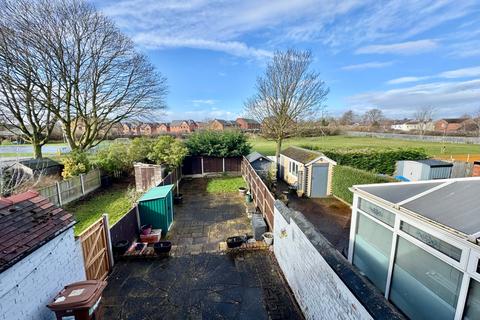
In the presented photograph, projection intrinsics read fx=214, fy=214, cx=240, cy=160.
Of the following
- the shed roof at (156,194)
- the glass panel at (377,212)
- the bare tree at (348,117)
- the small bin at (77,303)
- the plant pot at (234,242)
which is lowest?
the plant pot at (234,242)

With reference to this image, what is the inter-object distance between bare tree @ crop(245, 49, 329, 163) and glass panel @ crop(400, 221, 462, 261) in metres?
16.1

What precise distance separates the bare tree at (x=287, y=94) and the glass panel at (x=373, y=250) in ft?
47.9

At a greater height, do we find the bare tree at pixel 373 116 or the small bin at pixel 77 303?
the bare tree at pixel 373 116

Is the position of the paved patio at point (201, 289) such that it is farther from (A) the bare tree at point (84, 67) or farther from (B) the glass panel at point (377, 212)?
(A) the bare tree at point (84, 67)

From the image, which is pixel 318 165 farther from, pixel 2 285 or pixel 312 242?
pixel 2 285

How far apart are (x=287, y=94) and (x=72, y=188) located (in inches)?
672

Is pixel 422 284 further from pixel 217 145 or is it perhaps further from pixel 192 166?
pixel 192 166

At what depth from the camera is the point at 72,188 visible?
1240 centimetres

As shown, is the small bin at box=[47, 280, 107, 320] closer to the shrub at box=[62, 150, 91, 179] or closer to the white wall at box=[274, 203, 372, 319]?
the white wall at box=[274, 203, 372, 319]

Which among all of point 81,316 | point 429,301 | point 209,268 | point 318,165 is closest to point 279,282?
point 209,268

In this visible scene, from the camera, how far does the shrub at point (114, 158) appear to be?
15.5 meters

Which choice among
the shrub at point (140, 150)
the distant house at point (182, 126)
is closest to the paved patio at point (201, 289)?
the shrub at point (140, 150)

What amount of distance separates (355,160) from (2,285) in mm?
18426

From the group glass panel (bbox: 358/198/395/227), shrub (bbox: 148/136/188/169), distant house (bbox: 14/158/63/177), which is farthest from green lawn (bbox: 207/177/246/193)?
distant house (bbox: 14/158/63/177)
